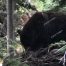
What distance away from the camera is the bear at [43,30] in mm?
4066

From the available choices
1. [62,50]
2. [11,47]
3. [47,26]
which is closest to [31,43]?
[47,26]

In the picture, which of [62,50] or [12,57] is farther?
[12,57]

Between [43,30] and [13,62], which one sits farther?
[43,30]

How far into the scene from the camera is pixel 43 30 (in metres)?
4.32

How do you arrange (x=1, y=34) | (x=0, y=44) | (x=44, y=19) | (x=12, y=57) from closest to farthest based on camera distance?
1. (x=12, y=57)
2. (x=0, y=44)
3. (x=44, y=19)
4. (x=1, y=34)

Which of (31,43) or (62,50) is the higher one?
(62,50)

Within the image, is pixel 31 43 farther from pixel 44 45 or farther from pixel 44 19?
pixel 44 19

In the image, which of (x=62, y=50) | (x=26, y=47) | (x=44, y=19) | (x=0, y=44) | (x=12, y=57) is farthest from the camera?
(x=44, y=19)

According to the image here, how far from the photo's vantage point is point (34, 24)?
13.9 ft

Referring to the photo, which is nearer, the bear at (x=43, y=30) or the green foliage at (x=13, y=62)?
the green foliage at (x=13, y=62)

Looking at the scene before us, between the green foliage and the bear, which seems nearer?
the green foliage

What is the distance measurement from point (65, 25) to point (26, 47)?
2.92 ft

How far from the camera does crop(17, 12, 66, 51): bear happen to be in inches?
160

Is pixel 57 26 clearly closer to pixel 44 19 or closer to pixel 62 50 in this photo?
pixel 44 19
